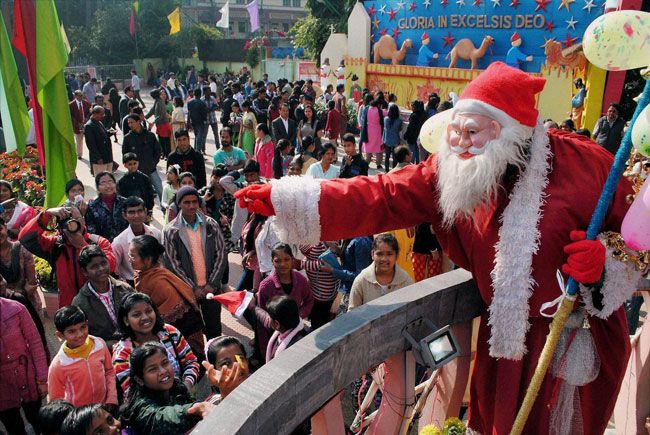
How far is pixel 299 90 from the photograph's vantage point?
15.4 meters

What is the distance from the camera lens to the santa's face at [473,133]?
229 cm

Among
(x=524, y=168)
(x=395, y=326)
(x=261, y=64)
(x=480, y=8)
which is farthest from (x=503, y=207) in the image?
(x=261, y=64)

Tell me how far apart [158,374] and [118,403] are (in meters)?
0.69

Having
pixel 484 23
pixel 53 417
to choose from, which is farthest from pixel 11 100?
pixel 484 23

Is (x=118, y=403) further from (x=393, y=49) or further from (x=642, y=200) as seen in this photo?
(x=393, y=49)

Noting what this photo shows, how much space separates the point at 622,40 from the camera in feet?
6.34

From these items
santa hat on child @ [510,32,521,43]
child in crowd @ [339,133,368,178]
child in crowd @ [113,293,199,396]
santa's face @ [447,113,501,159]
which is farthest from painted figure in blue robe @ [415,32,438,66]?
santa's face @ [447,113,501,159]

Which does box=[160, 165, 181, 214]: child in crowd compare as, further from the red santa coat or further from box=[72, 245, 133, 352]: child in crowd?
the red santa coat

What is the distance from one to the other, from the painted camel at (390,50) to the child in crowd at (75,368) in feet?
47.3

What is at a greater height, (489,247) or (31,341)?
(489,247)

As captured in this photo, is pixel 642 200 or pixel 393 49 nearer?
pixel 642 200

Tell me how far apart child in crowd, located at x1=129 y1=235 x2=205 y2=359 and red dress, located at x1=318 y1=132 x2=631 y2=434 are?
6.55ft

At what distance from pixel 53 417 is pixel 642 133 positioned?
8.73 ft

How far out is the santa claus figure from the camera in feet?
7.18
